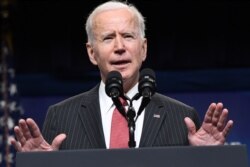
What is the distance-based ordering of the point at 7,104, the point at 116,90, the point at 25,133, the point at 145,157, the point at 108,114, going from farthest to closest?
the point at 7,104, the point at 108,114, the point at 25,133, the point at 116,90, the point at 145,157

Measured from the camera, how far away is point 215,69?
3.39 m

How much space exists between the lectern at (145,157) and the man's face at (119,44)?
57 cm

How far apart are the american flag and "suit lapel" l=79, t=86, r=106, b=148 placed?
133cm

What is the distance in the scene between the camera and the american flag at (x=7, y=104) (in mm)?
3357

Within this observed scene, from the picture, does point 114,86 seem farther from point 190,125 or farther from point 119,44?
point 119,44

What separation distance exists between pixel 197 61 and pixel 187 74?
11 cm

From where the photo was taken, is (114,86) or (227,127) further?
(227,127)

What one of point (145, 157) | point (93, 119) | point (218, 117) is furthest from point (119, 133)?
point (145, 157)

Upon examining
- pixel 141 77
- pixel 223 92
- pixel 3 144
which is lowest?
pixel 3 144

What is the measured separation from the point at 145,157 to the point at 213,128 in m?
0.38

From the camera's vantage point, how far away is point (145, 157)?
1.41 meters

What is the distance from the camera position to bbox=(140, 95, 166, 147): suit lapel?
187 centimetres

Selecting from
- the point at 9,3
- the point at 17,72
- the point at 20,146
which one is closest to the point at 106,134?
the point at 20,146

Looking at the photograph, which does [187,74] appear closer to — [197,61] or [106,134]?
[197,61]
